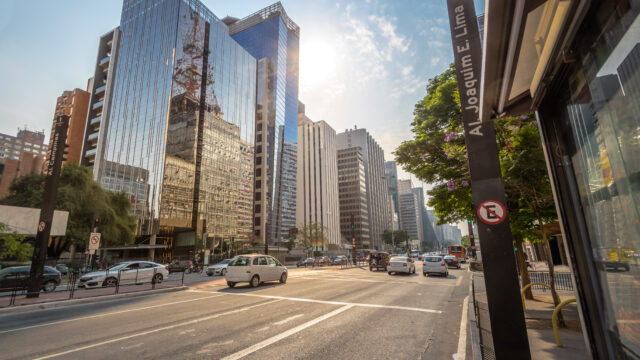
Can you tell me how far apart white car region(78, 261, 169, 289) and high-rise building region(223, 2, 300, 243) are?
72683mm

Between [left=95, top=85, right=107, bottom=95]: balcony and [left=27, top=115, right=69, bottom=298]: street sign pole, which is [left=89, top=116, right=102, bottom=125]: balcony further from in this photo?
[left=27, top=115, right=69, bottom=298]: street sign pole

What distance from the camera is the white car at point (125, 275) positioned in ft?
52.1

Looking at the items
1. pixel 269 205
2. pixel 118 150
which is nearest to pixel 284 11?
pixel 269 205

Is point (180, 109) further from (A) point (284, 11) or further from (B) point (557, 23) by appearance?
(A) point (284, 11)

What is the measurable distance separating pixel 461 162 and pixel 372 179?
14615 centimetres

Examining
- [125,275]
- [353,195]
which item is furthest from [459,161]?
[353,195]

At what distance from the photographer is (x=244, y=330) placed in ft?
21.4

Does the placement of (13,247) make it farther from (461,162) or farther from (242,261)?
(461,162)

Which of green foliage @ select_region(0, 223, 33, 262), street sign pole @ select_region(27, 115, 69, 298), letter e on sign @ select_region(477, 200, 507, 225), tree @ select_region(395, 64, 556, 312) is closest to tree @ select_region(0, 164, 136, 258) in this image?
green foliage @ select_region(0, 223, 33, 262)

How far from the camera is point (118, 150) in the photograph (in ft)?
205

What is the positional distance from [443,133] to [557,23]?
930 cm

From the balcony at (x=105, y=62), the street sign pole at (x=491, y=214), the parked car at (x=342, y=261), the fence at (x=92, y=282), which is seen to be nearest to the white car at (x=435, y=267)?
the fence at (x=92, y=282)

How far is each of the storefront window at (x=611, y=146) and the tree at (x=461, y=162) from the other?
450 cm

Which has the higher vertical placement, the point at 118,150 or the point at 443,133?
the point at 118,150
